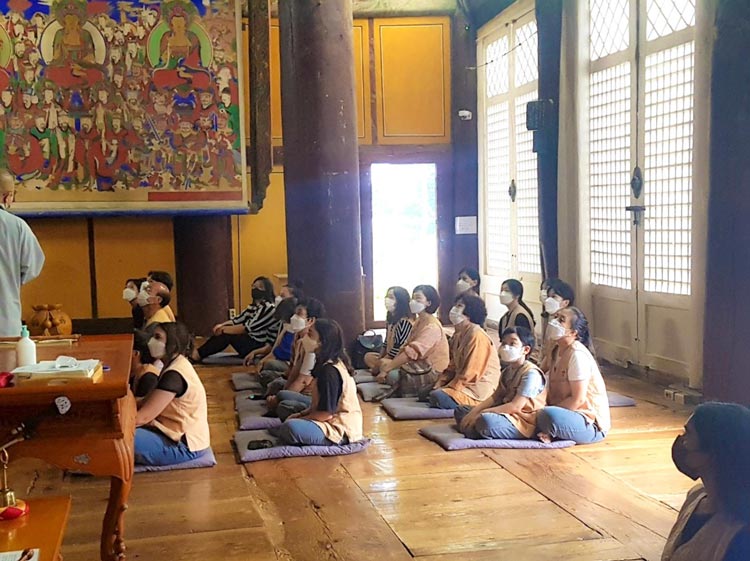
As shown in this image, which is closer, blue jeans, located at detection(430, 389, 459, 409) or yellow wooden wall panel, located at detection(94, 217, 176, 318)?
blue jeans, located at detection(430, 389, 459, 409)

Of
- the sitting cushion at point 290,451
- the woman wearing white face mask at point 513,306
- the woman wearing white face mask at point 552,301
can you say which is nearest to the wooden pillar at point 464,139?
the woman wearing white face mask at point 513,306

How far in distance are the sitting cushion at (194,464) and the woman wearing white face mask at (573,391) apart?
1.60 meters

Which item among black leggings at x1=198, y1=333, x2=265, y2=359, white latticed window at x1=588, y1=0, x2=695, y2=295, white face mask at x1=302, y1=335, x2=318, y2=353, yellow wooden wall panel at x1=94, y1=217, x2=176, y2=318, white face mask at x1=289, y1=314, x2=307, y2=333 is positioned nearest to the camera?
white face mask at x1=302, y1=335, x2=318, y2=353

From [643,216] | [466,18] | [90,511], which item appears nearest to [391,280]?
[466,18]

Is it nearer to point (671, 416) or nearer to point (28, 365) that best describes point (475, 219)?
point (671, 416)

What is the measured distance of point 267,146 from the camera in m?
8.41

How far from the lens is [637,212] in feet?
20.4

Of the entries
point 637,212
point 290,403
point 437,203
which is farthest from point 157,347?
point 437,203

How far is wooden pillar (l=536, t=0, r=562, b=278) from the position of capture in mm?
6996

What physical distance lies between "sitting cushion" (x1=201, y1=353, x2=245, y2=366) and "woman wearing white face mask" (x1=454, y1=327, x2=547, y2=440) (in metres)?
3.03

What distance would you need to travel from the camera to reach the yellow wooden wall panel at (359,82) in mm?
8992

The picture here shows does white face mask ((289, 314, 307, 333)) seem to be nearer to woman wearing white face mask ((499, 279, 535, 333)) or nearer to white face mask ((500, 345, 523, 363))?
white face mask ((500, 345, 523, 363))

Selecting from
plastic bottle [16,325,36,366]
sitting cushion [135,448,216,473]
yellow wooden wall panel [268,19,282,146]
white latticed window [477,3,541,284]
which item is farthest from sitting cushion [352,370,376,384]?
plastic bottle [16,325,36,366]

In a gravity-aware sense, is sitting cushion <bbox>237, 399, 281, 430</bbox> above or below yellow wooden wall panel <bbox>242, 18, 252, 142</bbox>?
below
